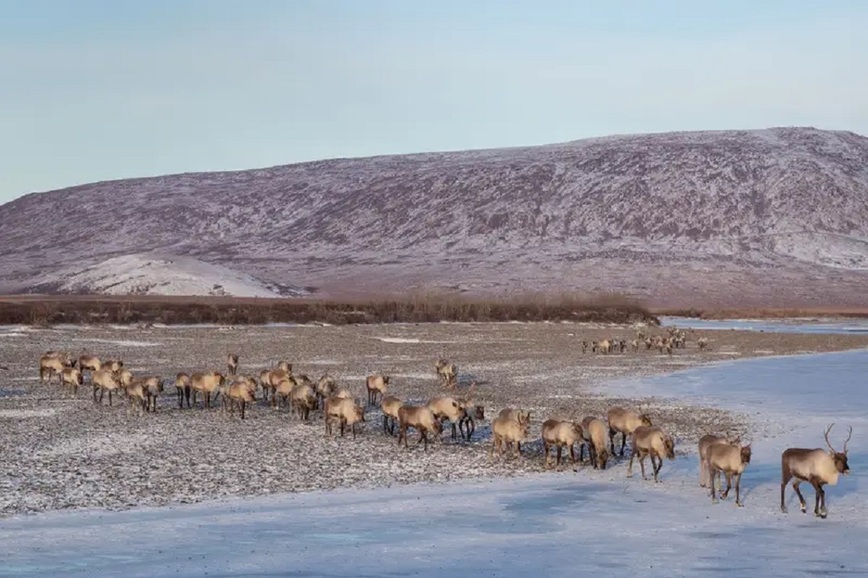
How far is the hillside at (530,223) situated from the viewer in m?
128

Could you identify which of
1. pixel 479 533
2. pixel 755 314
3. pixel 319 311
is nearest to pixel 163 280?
pixel 319 311

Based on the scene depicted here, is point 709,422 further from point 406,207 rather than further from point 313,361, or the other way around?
point 406,207

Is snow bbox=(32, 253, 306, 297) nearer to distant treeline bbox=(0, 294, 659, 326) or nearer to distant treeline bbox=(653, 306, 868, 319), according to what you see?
distant treeline bbox=(0, 294, 659, 326)

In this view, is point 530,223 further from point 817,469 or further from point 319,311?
point 817,469

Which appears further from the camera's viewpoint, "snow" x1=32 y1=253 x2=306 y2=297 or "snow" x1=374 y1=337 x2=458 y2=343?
"snow" x1=32 y1=253 x2=306 y2=297

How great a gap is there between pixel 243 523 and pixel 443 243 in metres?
136

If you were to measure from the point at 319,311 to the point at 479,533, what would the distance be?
177ft

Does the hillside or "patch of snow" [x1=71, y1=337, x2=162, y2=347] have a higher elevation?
the hillside

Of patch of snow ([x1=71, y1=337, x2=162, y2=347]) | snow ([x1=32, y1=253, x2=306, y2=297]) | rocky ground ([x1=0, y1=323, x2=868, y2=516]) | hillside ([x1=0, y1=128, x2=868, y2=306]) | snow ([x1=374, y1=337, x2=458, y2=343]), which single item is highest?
hillside ([x1=0, y1=128, x2=868, y2=306])

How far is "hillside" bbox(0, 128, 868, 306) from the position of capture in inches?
5020

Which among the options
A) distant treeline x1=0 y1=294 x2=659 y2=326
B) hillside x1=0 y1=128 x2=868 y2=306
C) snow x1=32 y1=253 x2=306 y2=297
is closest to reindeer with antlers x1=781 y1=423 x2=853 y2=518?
distant treeline x1=0 y1=294 x2=659 y2=326

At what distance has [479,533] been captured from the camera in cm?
1227

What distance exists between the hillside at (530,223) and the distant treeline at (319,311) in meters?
39.7

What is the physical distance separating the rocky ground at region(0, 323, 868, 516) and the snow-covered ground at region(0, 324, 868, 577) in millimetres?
1019
